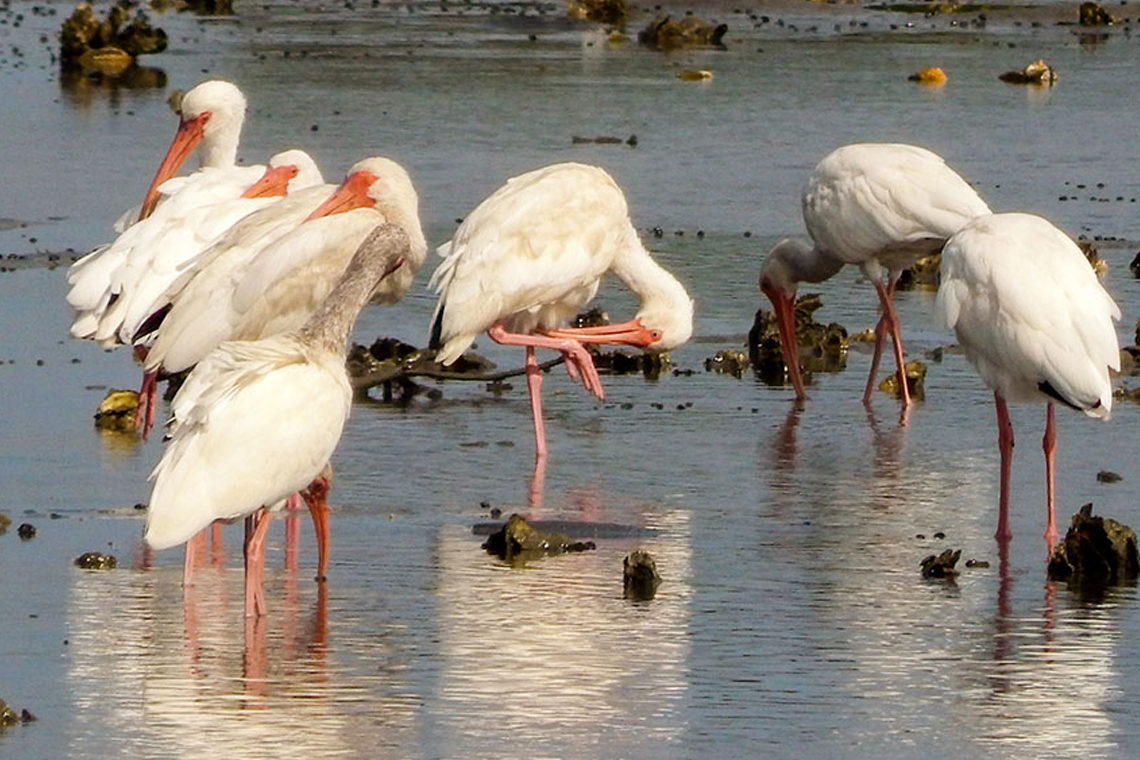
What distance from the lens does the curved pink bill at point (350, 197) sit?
11547 millimetres

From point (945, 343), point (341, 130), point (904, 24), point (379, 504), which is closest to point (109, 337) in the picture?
point (379, 504)

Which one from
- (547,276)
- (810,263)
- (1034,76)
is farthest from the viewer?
(1034,76)

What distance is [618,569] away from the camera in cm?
970

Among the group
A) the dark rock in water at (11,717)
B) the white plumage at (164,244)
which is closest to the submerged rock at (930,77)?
the white plumage at (164,244)

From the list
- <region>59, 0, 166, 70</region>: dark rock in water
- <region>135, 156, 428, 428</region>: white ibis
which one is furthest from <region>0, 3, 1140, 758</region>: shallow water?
<region>59, 0, 166, 70</region>: dark rock in water

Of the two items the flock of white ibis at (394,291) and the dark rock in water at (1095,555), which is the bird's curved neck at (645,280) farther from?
the dark rock in water at (1095,555)

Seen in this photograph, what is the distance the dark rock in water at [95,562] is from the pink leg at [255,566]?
2.13 ft

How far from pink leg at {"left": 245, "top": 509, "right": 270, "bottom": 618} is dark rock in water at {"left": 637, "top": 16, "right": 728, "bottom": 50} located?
73.2 feet

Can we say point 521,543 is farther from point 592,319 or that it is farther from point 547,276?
point 592,319

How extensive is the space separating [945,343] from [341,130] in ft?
30.6

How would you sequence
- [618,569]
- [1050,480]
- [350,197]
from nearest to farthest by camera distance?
1. [618,569]
2. [1050,480]
3. [350,197]

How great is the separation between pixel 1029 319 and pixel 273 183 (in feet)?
13.1

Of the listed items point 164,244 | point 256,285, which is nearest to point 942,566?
point 256,285

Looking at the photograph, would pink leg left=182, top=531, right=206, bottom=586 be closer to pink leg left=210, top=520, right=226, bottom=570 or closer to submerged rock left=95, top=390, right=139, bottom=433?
pink leg left=210, top=520, right=226, bottom=570
